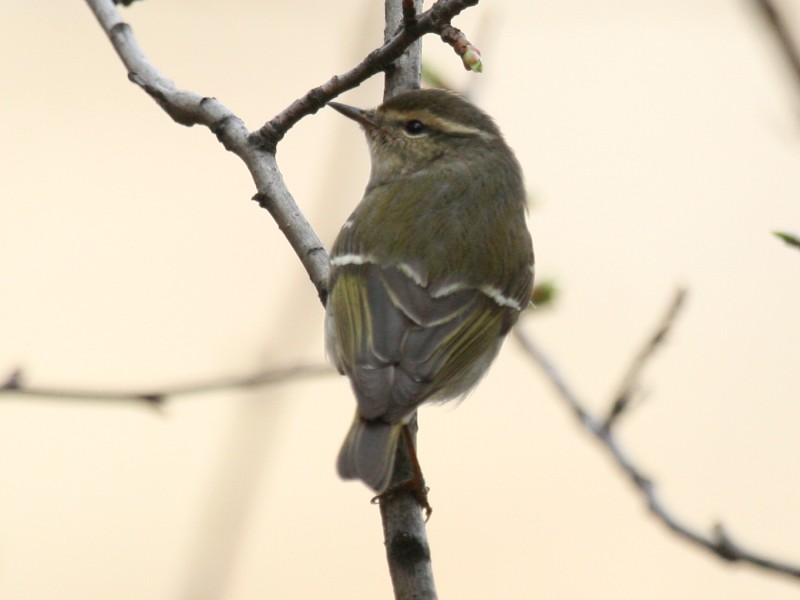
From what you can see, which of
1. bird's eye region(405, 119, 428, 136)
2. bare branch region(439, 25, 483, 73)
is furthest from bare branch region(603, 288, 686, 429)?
bird's eye region(405, 119, 428, 136)

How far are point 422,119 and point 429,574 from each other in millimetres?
1867

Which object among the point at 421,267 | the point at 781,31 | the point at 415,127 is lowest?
the point at 421,267

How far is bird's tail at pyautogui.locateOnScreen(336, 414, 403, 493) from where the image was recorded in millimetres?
2477

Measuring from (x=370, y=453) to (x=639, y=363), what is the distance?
2.33 ft

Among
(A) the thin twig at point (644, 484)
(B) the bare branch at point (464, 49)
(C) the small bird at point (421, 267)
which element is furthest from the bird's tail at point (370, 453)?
(B) the bare branch at point (464, 49)

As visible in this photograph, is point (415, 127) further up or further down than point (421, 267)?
further up

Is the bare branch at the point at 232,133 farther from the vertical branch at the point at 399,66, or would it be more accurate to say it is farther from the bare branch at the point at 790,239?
the bare branch at the point at 790,239

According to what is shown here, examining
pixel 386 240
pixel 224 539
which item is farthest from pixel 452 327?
pixel 224 539

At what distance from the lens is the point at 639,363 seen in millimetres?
2709

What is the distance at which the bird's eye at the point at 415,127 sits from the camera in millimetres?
3728

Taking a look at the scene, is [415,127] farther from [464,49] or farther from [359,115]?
[464,49]

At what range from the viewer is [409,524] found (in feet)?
8.11

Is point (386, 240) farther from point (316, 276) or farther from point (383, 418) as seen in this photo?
point (383, 418)

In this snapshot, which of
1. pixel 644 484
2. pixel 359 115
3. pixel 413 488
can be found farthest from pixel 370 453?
pixel 359 115
